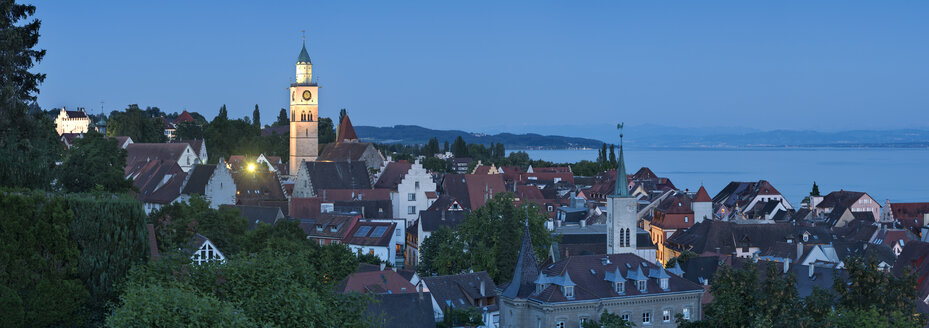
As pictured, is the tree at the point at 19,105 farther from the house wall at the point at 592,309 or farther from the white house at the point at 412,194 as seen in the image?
the white house at the point at 412,194

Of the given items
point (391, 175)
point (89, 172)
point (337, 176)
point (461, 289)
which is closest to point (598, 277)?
point (461, 289)

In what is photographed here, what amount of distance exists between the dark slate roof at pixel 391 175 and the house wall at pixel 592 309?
1610 inches

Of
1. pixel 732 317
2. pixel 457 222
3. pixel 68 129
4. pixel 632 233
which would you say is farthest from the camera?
pixel 68 129

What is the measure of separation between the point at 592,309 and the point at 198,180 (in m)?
36.1

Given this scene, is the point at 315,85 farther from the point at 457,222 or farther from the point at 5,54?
the point at 5,54

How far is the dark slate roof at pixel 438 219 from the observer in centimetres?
6209

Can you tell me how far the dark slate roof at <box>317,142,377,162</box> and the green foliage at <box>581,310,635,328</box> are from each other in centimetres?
6076

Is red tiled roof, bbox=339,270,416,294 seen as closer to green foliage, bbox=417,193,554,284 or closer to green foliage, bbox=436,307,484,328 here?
green foliage, bbox=436,307,484,328

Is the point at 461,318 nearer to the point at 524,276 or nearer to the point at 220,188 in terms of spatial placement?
the point at 524,276

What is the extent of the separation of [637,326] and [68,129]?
142066mm

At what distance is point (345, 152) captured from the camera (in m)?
100

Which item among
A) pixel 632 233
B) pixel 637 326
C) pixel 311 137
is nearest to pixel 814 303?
pixel 637 326

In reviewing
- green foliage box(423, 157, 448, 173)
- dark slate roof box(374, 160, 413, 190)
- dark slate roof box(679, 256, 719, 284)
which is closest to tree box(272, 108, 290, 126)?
green foliage box(423, 157, 448, 173)

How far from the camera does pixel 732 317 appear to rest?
116ft
